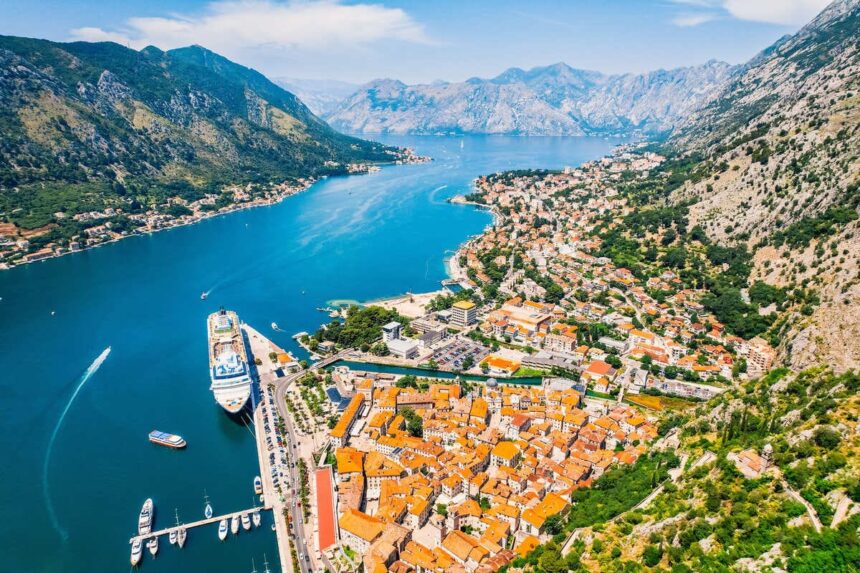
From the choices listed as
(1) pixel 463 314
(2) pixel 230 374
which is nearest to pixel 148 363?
(2) pixel 230 374

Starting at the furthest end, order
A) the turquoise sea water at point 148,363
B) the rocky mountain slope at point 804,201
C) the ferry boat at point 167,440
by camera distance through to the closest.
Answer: the ferry boat at point 167,440, the rocky mountain slope at point 804,201, the turquoise sea water at point 148,363

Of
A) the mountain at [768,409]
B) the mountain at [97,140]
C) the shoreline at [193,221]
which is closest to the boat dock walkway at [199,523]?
the mountain at [768,409]

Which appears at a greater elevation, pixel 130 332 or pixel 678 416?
pixel 678 416

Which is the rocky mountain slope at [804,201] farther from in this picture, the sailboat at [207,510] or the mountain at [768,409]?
the sailboat at [207,510]

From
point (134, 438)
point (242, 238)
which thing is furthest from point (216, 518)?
point (242, 238)

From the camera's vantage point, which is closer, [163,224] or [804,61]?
[163,224]

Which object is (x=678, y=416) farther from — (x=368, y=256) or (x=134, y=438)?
(x=368, y=256)

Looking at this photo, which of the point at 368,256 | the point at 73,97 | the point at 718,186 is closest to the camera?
→ the point at 718,186
